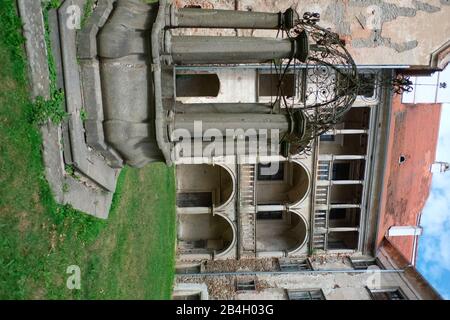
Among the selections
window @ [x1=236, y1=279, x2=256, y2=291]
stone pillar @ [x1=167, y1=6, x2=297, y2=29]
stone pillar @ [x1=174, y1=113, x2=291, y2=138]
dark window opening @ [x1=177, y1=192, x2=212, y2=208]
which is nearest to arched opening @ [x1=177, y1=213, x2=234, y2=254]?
dark window opening @ [x1=177, y1=192, x2=212, y2=208]

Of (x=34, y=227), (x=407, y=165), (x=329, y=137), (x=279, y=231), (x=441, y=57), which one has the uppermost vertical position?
(x=441, y=57)

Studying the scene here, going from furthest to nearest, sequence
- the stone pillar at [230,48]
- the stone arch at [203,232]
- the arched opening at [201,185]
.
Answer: the arched opening at [201,185] < the stone arch at [203,232] < the stone pillar at [230,48]

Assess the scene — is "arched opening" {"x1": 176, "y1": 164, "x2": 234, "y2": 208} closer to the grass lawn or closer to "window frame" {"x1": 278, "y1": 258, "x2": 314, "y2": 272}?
"window frame" {"x1": 278, "y1": 258, "x2": 314, "y2": 272}

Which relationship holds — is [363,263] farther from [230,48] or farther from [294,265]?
[230,48]

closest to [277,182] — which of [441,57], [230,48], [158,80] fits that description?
[441,57]

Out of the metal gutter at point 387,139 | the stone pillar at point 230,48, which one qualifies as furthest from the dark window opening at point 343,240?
the stone pillar at point 230,48

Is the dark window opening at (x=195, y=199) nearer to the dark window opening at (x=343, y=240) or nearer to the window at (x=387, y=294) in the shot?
the dark window opening at (x=343, y=240)
